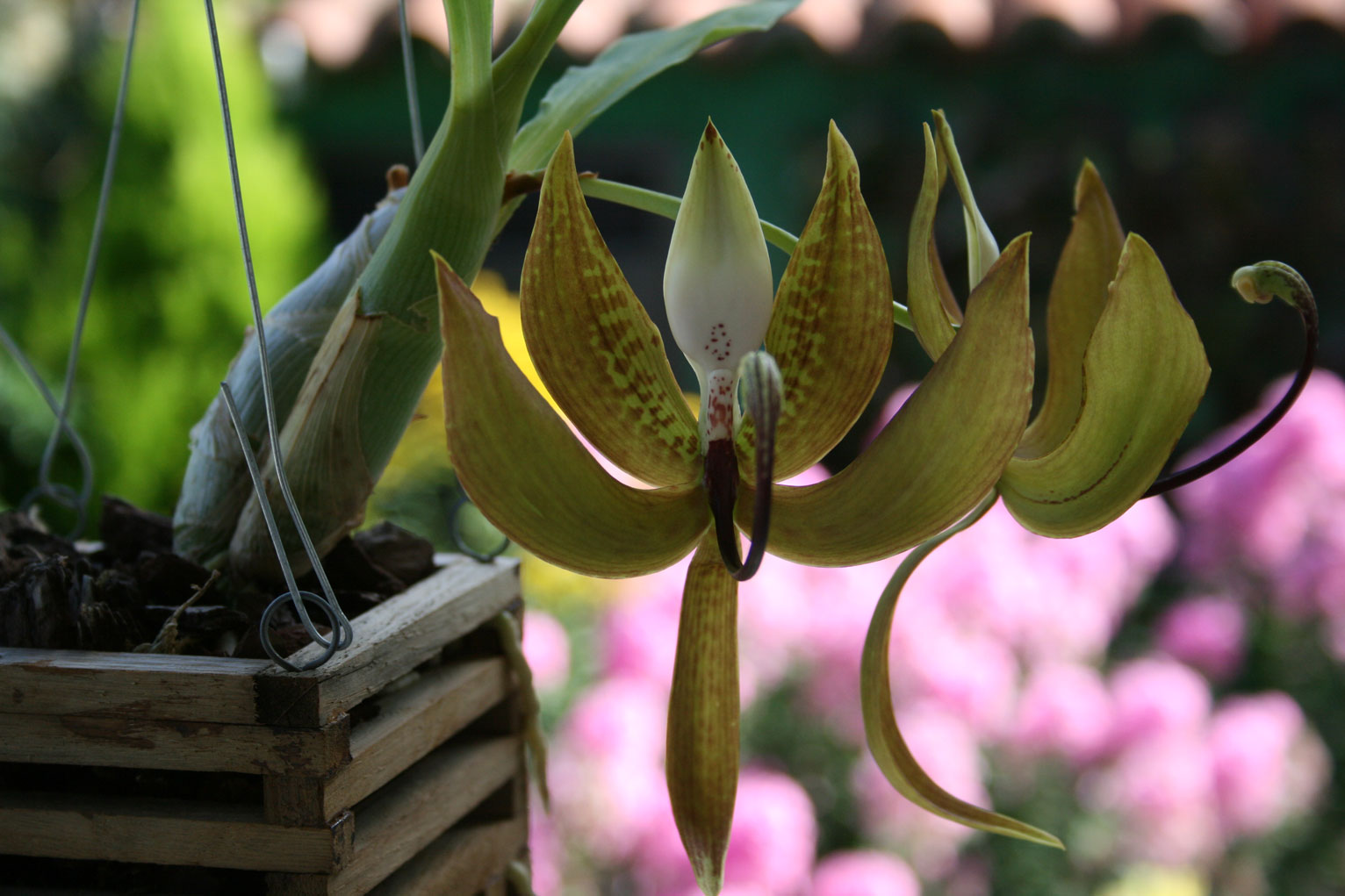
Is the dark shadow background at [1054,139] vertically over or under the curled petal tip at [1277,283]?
over

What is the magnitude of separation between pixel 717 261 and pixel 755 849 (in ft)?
2.45

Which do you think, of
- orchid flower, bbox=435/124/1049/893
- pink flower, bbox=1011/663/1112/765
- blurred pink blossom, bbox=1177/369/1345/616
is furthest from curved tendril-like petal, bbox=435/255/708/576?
blurred pink blossom, bbox=1177/369/1345/616

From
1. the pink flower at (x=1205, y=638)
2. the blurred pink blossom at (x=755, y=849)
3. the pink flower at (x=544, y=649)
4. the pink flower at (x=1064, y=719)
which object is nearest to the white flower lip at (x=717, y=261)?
the blurred pink blossom at (x=755, y=849)

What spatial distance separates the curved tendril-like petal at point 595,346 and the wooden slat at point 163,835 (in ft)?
0.52

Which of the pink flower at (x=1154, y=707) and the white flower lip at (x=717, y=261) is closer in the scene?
the white flower lip at (x=717, y=261)

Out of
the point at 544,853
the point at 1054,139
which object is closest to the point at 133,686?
the point at 544,853

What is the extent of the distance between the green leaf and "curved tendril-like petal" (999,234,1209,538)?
0.73 feet

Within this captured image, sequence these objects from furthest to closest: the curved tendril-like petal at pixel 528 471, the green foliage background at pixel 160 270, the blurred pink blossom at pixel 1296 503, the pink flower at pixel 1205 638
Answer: the green foliage background at pixel 160 270, the pink flower at pixel 1205 638, the blurred pink blossom at pixel 1296 503, the curved tendril-like petal at pixel 528 471

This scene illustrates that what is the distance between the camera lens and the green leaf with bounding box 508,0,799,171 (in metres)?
0.45

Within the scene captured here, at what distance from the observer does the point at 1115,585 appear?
51.9 inches

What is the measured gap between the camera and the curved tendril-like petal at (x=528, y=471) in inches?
10.6

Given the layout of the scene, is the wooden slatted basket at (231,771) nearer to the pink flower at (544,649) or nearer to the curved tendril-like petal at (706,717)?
the curved tendril-like petal at (706,717)

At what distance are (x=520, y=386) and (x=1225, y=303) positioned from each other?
223cm

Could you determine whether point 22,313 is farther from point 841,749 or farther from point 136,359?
point 841,749
